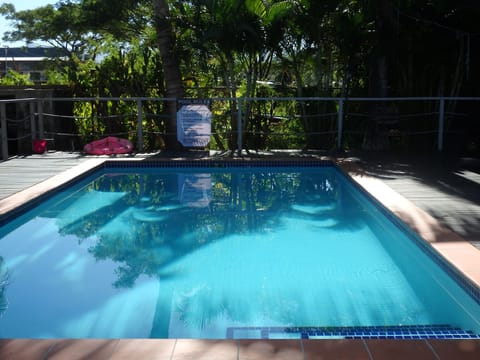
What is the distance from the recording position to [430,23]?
29.7ft

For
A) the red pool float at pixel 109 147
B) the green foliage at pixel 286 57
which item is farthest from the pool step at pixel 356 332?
the red pool float at pixel 109 147

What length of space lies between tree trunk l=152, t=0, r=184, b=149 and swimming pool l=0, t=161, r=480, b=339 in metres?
2.69

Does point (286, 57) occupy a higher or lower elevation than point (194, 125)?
higher

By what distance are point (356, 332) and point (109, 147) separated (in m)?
7.02

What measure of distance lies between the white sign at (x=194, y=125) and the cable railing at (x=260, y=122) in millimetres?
128

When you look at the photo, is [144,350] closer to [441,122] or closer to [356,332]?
[356,332]

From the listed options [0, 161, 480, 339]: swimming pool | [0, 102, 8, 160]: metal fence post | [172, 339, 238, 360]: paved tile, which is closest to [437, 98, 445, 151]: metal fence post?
[0, 161, 480, 339]: swimming pool

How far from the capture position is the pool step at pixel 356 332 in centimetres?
301

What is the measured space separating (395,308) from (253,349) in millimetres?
1444

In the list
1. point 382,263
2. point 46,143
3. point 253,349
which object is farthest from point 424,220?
point 46,143

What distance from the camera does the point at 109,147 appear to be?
9.34 m

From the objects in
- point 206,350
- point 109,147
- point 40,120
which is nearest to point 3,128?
point 40,120

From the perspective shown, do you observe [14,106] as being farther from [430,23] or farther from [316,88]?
[430,23]

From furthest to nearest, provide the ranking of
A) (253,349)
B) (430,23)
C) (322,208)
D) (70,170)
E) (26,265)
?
(430,23) → (70,170) → (322,208) → (26,265) → (253,349)
